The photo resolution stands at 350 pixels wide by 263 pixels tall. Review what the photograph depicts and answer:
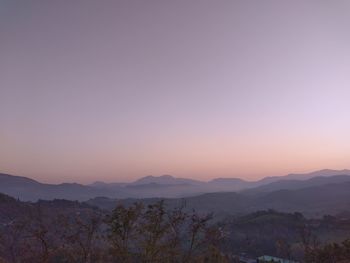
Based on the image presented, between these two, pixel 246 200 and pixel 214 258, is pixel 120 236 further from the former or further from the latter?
pixel 246 200

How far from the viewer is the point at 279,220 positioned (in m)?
76.4

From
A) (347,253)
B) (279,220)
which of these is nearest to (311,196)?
(279,220)

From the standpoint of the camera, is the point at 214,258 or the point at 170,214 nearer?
the point at 170,214

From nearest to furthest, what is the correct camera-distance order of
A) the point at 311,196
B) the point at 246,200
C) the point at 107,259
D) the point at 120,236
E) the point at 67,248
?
the point at 120,236
the point at 107,259
the point at 67,248
the point at 311,196
the point at 246,200

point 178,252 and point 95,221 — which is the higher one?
point 95,221

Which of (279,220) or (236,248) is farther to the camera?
(279,220)

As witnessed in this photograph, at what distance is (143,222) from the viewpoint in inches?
583

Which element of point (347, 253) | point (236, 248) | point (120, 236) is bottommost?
point (236, 248)

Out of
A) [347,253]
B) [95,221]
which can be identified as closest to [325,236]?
[347,253]

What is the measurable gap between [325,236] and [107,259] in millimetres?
52731

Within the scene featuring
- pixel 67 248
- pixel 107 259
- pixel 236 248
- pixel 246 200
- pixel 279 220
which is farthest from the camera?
pixel 246 200

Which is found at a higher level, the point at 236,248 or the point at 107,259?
the point at 107,259

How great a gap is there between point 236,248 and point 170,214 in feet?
151

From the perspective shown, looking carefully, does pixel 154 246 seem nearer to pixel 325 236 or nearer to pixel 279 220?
pixel 325 236
